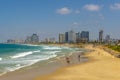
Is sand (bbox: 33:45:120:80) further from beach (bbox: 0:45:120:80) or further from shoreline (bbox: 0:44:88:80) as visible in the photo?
shoreline (bbox: 0:44:88:80)

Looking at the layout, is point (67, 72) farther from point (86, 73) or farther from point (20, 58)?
point (20, 58)

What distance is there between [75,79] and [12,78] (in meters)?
5.18

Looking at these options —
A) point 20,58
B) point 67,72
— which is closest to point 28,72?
point 67,72

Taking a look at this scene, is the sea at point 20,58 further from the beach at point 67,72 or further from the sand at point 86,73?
the sand at point 86,73

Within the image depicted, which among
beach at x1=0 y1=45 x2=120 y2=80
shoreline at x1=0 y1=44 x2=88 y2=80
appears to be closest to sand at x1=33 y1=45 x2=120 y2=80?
beach at x1=0 y1=45 x2=120 y2=80

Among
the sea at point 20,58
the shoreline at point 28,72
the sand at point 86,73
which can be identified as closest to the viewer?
the sand at point 86,73

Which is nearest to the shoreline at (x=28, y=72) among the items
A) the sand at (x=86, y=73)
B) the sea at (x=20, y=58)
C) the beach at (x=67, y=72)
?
the beach at (x=67, y=72)

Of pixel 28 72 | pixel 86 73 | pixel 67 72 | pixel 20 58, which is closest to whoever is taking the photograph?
pixel 86 73

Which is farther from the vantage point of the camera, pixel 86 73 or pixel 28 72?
pixel 28 72

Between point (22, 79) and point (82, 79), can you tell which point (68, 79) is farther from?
point (22, 79)

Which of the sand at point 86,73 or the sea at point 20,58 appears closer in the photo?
the sand at point 86,73

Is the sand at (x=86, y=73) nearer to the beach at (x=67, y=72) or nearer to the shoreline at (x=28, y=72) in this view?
the beach at (x=67, y=72)

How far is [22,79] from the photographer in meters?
23.9

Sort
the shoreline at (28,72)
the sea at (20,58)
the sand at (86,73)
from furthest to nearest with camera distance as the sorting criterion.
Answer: the sea at (20,58) < the shoreline at (28,72) < the sand at (86,73)
